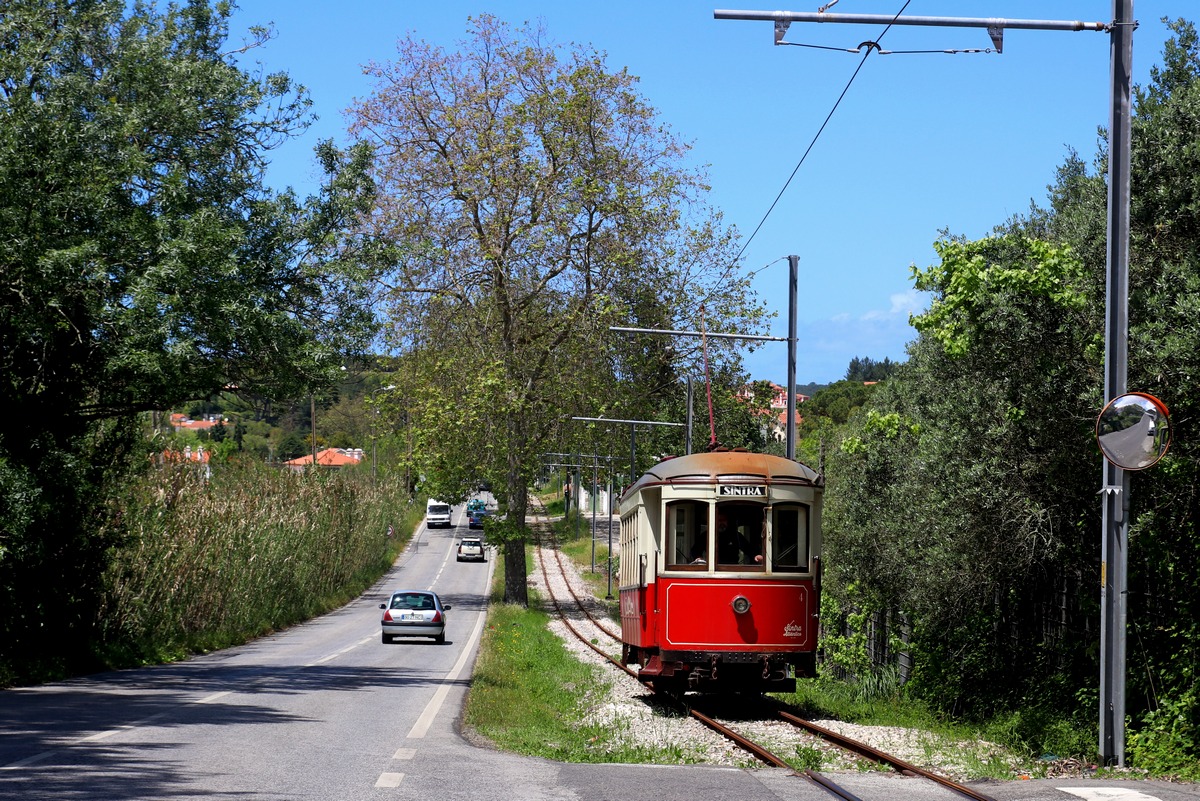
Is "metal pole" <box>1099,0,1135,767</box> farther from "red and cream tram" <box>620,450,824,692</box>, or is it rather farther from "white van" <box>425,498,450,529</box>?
"white van" <box>425,498,450,529</box>

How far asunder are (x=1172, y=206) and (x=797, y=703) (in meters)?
9.94

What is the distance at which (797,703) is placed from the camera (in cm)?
2042

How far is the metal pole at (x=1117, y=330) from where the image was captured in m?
11.8

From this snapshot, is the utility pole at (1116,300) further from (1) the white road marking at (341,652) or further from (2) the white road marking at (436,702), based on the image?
(1) the white road marking at (341,652)

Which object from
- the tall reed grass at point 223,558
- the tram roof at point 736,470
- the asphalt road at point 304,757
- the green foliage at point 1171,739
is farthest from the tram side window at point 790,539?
the tall reed grass at point 223,558

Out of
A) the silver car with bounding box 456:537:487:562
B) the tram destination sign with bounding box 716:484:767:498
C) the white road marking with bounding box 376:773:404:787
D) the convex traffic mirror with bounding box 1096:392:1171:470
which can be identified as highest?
the convex traffic mirror with bounding box 1096:392:1171:470

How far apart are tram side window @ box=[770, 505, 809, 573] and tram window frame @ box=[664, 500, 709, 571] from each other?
2.98ft

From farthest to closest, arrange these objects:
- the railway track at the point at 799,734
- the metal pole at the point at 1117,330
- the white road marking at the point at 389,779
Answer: the metal pole at the point at 1117,330 → the railway track at the point at 799,734 → the white road marking at the point at 389,779

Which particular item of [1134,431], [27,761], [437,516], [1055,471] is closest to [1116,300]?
[1134,431]

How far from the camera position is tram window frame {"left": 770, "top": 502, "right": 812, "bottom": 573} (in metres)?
17.5

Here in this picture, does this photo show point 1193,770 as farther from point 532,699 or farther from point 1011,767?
point 532,699

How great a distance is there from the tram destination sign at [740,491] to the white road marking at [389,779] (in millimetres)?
7412

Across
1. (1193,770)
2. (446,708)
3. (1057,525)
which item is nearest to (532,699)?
(446,708)

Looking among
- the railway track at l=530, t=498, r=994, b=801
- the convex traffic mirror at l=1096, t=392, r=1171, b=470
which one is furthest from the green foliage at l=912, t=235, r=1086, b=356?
the railway track at l=530, t=498, r=994, b=801
